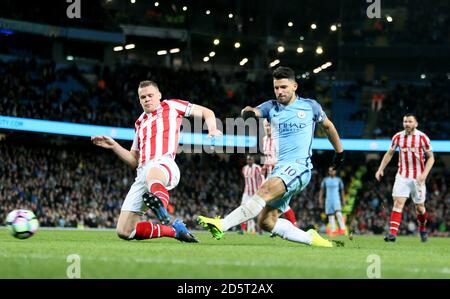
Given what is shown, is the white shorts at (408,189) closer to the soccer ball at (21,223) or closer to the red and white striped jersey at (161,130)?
the red and white striped jersey at (161,130)

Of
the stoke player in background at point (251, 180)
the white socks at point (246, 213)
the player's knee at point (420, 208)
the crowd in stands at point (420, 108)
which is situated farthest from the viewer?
the crowd in stands at point (420, 108)

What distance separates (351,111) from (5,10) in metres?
18.6

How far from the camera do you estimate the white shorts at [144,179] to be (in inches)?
403

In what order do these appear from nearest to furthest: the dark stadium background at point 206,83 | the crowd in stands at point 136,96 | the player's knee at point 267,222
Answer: the player's knee at point 267,222, the dark stadium background at point 206,83, the crowd in stands at point 136,96

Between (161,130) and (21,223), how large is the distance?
2.30m

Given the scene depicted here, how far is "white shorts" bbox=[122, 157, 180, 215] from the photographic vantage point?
10.2 metres

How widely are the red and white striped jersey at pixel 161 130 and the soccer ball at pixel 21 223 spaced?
171 cm

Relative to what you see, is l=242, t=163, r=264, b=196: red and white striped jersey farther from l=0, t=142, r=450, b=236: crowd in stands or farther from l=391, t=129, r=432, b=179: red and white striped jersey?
l=391, t=129, r=432, b=179: red and white striped jersey

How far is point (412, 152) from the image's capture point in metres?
15.7

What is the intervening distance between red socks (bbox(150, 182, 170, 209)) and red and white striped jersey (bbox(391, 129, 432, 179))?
707 cm

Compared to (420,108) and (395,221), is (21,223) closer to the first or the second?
(395,221)

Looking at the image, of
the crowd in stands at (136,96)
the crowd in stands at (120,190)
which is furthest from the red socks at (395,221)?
the crowd in stands at (136,96)

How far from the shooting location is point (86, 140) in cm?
3534
